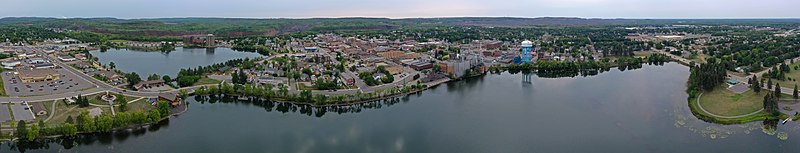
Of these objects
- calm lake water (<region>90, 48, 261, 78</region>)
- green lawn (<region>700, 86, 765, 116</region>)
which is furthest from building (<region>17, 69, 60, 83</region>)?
green lawn (<region>700, 86, 765, 116</region>)

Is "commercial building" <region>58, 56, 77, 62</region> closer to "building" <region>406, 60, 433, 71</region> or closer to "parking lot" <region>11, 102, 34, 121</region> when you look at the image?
"parking lot" <region>11, 102, 34, 121</region>

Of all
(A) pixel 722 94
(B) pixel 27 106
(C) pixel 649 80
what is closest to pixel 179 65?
(B) pixel 27 106

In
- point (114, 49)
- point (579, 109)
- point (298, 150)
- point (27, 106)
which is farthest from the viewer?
point (114, 49)

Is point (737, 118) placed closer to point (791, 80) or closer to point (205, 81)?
point (791, 80)

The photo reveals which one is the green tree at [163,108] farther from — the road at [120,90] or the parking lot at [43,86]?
the parking lot at [43,86]

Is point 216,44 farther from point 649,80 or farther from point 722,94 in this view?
point 722,94

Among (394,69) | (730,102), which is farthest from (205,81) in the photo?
(730,102)
